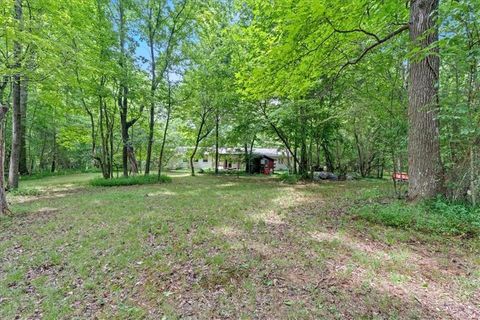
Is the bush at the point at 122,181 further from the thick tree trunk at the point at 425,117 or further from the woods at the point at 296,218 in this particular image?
the thick tree trunk at the point at 425,117

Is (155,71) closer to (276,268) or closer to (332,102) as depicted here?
(332,102)

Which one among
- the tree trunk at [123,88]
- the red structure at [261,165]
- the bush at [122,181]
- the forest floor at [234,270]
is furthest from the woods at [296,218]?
the red structure at [261,165]

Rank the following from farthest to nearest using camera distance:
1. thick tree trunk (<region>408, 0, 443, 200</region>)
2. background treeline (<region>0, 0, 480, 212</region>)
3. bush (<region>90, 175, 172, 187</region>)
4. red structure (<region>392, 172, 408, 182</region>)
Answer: bush (<region>90, 175, 172, 187</region>) → red structure (<region>392, 172, 408, 182</region>) → thick tree trunk (<region>408, 0, 443, 200</region>) → background treeline (<region>0, 0, 480, 212</region>)

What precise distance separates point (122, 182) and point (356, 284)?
38.8ft

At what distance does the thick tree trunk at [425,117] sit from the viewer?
5.22 metres

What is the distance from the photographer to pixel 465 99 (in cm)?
479

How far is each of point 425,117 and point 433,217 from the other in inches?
81.9

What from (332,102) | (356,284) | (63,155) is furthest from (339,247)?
(63,155)

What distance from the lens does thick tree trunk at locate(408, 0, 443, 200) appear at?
17.1ft

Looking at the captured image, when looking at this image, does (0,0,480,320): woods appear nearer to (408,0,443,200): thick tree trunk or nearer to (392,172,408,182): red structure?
(408,0,443,200): thick tree trunk

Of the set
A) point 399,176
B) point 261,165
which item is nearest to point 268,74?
point 399,176

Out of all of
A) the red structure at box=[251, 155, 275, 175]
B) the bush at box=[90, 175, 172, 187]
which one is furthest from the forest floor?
the red structure at box=[251, 155, 275, 175]

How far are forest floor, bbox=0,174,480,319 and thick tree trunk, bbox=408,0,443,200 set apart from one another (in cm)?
149

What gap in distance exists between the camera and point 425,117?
5309mm
